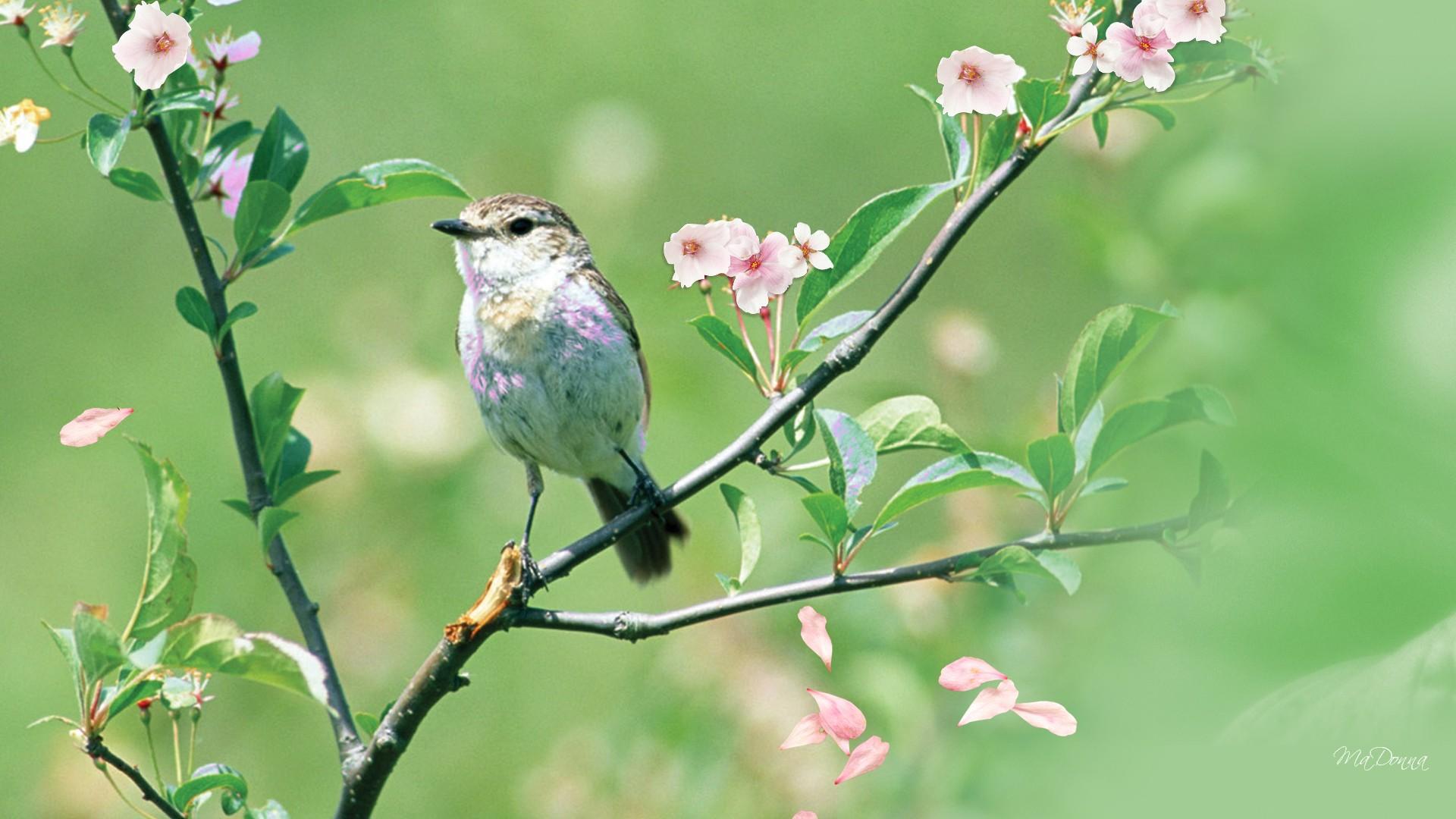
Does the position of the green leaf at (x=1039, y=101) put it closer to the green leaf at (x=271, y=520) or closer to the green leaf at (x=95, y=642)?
the green leaf at (x=271, y=520)

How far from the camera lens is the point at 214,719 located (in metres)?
4.12

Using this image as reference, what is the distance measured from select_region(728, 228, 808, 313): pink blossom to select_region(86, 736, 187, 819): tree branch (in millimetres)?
889

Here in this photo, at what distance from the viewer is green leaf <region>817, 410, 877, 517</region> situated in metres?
1.63

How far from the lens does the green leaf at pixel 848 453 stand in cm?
163

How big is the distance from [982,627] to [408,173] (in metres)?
1.69

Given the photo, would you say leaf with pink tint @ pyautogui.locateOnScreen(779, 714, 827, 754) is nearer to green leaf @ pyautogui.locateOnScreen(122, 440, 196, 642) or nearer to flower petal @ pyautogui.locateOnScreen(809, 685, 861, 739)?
flower petal @ pyautogui.locateOnScreen(809, 685, 861, 739)

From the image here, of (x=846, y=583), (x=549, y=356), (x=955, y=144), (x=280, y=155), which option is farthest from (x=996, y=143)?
(x=549, y=356)

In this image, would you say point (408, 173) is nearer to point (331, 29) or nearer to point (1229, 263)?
point (1229, 263)

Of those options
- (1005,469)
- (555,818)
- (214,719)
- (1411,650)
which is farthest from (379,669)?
(1411,650)

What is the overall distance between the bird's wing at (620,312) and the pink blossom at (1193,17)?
2.26 m

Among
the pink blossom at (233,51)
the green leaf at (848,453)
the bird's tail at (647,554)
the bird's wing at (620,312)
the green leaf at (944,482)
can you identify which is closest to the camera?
the green leaf at (944,482)

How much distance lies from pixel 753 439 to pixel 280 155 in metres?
0.75

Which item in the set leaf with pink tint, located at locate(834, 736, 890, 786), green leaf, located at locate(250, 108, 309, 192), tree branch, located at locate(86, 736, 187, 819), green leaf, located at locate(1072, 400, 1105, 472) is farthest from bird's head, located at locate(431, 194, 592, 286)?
leaf with pink tint, located at locate(834, 736, 890, 786)

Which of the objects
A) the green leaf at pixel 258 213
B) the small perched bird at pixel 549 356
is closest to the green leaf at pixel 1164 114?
the green leaf at pixel 258 213
